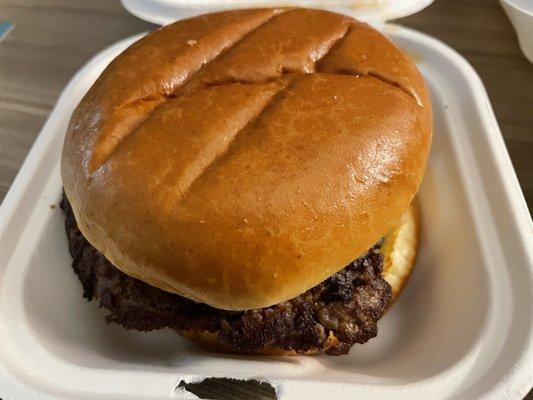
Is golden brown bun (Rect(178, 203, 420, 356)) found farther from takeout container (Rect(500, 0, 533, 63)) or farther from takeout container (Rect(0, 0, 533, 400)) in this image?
takeout container (Rect(500, 0, 533, 63))

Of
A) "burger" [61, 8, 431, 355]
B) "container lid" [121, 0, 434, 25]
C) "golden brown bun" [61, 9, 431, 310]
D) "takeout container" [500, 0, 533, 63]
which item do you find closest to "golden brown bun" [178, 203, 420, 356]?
"burger" [61, 8, 431, 355]

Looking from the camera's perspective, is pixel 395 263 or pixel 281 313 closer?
pixel 281 313

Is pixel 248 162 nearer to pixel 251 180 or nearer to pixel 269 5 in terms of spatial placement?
pixel 251 180

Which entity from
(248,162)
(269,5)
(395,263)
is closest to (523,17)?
(269,5)

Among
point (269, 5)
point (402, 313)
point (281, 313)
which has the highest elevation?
point (269, 5)

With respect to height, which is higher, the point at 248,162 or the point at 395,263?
the point at 248,162

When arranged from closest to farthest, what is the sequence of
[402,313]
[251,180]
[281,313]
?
[251,180] < [281,313] < [402,313]
